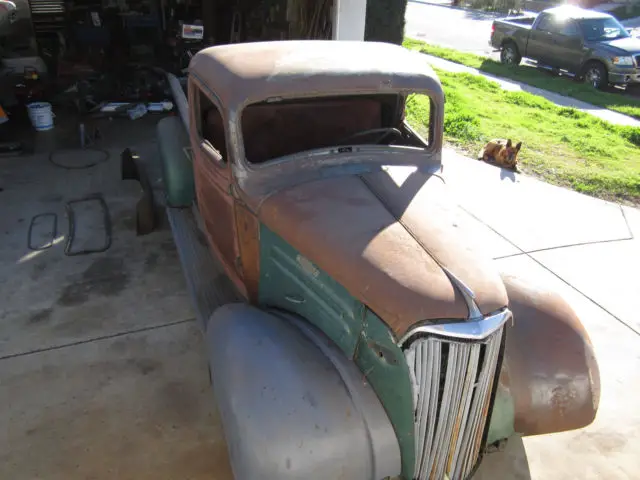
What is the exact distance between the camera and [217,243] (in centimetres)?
384

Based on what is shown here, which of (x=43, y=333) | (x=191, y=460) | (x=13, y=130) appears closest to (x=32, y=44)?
(x=13, y=130)

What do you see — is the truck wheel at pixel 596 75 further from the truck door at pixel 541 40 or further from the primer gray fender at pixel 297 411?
the primer gray fender at pixel 297 411

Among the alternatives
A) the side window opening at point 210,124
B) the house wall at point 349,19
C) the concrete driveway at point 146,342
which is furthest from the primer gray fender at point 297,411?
the house wall at point 349,19

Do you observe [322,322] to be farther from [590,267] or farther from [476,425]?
[590,267]

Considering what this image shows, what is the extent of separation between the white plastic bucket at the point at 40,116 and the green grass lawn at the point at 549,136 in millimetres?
5681

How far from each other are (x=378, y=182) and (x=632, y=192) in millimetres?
5344

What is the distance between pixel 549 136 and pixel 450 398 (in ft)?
24.4

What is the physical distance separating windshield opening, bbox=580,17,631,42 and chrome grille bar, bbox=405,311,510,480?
39.5 ft

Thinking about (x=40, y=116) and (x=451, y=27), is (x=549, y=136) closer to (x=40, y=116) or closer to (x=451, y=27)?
(x=40, y=116)

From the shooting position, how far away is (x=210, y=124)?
3.93 meters

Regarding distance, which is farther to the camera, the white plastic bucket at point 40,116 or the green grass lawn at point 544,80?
the green grass lawn at point 544,80

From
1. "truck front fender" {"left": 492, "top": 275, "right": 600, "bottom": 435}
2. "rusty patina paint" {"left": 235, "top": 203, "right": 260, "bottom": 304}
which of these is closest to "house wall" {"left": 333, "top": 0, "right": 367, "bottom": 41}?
"rusty patina paint" {"left": 235, "top": 203, "right": 260, "bottom": 304}

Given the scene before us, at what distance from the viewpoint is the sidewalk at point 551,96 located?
959 cm

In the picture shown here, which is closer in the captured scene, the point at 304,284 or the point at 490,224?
the point at 304,284
